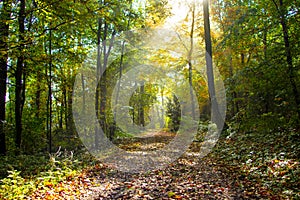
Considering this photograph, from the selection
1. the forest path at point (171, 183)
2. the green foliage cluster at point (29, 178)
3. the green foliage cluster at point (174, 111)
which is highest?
the green foliage cluster at point (174, 111)

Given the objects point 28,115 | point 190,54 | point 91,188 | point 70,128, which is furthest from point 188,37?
point 91,188

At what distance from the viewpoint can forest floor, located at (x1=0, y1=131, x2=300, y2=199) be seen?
181 inches

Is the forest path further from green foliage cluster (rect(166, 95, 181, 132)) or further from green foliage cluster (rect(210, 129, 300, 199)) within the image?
green foliage cluster (rect(166, 95, 181, 132))

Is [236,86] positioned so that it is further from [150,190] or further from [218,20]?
[218,20]

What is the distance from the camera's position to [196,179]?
5.73m

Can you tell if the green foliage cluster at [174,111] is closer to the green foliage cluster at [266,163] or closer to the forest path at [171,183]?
the green foliage cluster at [266,163]

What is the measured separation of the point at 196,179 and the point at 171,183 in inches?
25.7

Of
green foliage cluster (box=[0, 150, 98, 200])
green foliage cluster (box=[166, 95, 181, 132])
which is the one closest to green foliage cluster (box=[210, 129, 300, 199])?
green foliage cluster (box=[0, 150, 98, 200])

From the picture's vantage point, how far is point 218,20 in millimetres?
17203

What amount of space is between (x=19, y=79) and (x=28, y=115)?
15.7 feet

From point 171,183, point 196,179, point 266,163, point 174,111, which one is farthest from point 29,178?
point 174,111

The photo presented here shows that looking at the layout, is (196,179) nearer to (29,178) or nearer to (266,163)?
(266,163)

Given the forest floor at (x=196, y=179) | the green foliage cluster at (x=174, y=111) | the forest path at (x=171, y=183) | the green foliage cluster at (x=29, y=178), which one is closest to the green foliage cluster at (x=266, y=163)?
the forest floor at (x=196, y=179)

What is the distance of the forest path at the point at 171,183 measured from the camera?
15.5ft
